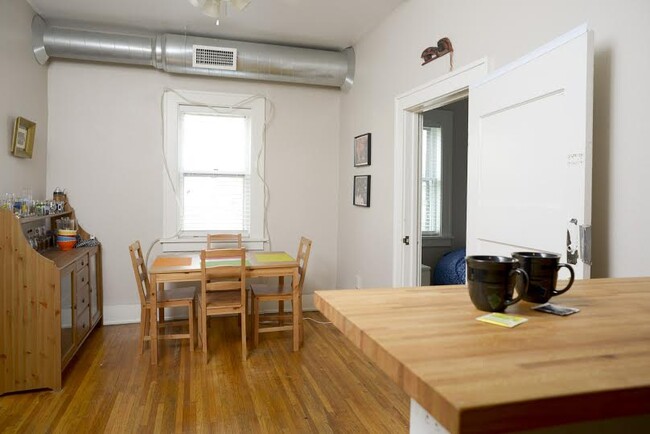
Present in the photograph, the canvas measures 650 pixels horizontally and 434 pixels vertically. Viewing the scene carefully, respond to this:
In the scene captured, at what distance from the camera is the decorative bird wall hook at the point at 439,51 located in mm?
2787

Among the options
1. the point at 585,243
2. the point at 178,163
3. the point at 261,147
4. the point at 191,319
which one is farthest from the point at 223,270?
the point at 585,243

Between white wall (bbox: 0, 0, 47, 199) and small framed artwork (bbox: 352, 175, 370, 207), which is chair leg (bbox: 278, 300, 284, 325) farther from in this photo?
white wall (bbox: 0, 0, 47, 199)

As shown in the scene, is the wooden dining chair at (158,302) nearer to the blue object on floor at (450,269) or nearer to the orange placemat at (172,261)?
the orange placemat at (172,261)

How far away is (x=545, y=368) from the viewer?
0.53m

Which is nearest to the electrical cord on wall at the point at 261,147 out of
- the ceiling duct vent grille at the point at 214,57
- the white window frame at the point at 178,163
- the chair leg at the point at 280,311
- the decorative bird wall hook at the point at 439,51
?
the white window frame at the point at 178,163

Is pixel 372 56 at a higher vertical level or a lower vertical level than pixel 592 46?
higher

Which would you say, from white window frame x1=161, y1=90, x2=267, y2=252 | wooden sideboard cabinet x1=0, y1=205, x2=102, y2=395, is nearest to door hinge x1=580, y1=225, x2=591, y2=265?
wooden sideboard cabinet x1=0, y1=205, x2=102, y2=395

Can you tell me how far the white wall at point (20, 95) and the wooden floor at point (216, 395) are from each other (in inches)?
59.0

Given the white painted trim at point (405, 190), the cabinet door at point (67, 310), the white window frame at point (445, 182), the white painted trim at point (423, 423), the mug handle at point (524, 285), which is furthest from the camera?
the white window frame at point (445, 182)

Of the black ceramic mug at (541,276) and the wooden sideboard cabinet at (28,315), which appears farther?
the wooden sideboard cabinet at (28,315)

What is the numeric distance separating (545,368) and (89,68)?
468 cm

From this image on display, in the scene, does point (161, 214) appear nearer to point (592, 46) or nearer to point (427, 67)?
point (427, 67)

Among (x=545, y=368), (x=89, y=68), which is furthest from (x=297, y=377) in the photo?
(x=89, y=68)

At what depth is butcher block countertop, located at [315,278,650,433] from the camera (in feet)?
1.47
